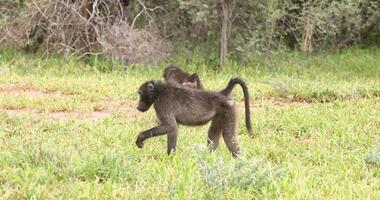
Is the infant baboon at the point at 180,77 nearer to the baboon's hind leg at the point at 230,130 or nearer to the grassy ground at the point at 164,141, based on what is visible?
the grassy ground at the point at 164,141

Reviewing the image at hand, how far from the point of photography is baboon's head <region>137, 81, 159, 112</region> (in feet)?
19.5

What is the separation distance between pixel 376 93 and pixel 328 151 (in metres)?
4.65

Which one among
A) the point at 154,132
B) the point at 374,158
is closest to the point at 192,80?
the point at 154,132

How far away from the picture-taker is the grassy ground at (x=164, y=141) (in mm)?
4496

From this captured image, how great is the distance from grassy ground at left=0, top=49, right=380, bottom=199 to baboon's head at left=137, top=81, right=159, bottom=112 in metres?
0.41

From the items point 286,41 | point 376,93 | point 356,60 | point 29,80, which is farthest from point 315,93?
point 286,41

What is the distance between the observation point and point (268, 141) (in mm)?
6863

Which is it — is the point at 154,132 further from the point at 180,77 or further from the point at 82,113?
the point at 180,77

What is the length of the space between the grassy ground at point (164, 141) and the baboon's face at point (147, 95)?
408mm

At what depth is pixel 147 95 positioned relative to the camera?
19.6 ft

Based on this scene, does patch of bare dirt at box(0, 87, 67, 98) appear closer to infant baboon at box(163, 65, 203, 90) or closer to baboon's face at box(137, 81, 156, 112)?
infant baboon at box(163, 65, 203, 90)

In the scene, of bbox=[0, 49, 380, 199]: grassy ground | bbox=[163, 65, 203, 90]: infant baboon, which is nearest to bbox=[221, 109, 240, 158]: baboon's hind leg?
bbox=[0, 49, 380, 199]: grassy ground

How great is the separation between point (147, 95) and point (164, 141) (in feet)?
3.27

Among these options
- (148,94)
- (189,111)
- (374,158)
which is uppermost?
(148,94)
